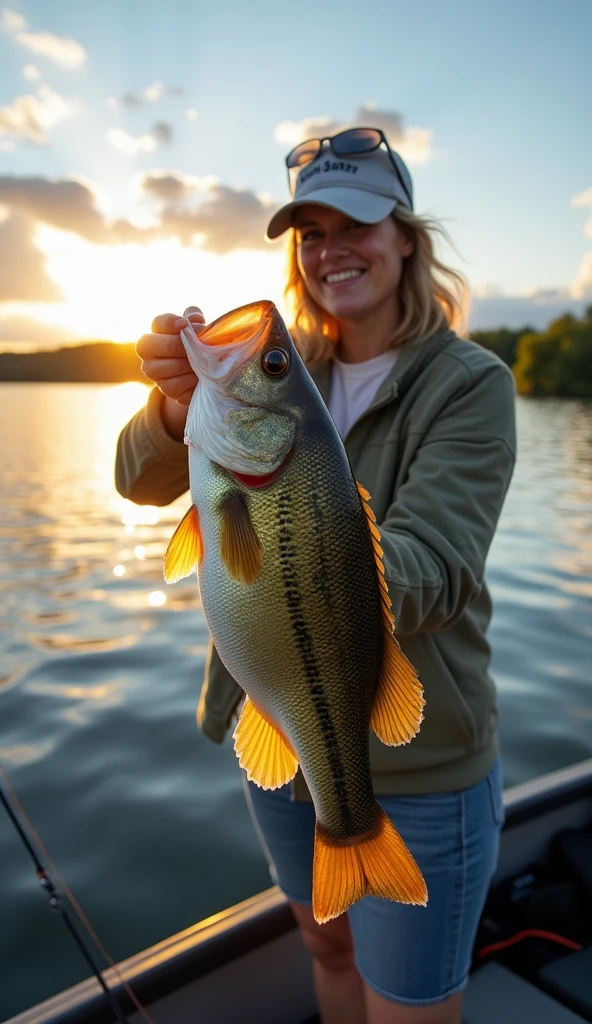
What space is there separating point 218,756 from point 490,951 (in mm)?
2934

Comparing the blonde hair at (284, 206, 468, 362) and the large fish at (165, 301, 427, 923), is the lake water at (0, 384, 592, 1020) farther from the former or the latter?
the large fish at (165, 301, 427, 923)

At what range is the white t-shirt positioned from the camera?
107 inches

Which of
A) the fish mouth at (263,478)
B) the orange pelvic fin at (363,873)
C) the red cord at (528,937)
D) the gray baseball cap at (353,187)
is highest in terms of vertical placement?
the gray baseball cap at (353,187)

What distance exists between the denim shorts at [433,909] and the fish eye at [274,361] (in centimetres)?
139

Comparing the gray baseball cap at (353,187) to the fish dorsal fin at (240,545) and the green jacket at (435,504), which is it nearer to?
the green jacket at (435,504)

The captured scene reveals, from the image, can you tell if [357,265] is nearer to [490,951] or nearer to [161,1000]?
[161,1000]

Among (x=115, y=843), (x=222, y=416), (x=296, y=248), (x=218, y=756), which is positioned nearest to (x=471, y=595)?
(x=222, y=416)

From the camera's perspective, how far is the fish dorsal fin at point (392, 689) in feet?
5.79

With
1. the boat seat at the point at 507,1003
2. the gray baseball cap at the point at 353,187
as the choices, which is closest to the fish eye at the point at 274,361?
the gray baseball cap at the point at 353,187

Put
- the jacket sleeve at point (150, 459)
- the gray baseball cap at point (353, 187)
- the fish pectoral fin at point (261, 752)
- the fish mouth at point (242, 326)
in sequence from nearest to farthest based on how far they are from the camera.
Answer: the fish mouth at point (242, 326), the fish pectoral fin at point (261, 752), the jacket sleeve at point (150, 459), the gray baseball cap at point (353, 187)

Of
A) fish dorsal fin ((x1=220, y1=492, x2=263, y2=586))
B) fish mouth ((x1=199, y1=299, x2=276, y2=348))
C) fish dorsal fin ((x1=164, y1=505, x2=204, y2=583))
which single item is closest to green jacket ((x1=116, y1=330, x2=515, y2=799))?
fish dorsal fin ((x1=220, y1=492, x2=263, y2=586))

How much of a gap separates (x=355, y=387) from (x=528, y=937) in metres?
2.82

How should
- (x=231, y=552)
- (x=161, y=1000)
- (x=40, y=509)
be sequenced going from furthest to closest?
(x=40, y=509) → (x=161, y=1000) → (x=231, y=552)

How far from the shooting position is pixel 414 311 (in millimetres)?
2705
